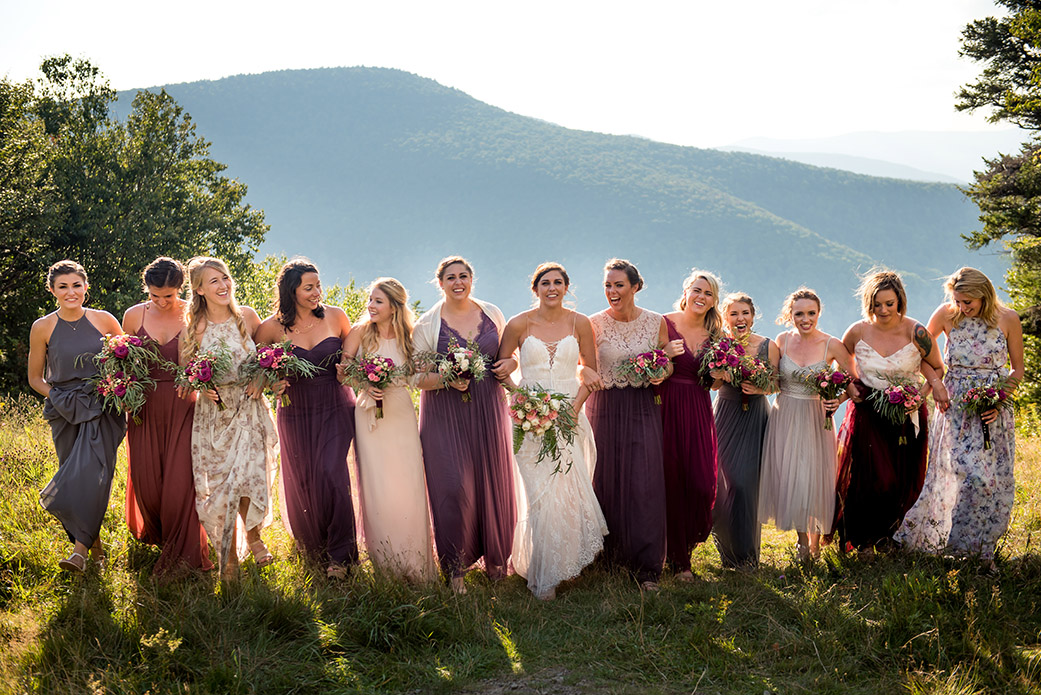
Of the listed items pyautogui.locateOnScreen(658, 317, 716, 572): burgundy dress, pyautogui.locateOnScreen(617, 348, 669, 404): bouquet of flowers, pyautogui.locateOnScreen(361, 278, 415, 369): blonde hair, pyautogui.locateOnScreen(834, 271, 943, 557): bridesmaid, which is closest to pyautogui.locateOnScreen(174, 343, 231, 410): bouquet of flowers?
pyautogui.locateOnScreen(361, 278, 415, 369): blonde hair

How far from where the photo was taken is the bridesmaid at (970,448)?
6.48 m

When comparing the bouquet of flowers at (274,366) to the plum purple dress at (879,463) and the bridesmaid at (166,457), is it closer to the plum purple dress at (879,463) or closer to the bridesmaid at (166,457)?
the bridesmaid at (166,457)

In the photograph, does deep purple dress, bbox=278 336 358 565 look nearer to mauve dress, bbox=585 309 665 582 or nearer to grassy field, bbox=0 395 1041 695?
grassy field, bbox=0 395 1041 695

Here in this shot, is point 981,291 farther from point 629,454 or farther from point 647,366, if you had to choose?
point 629,454

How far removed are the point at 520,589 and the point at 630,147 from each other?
123071 mm

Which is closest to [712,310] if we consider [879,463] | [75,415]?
[879,463]

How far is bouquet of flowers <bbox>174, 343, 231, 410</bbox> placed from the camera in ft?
19.0

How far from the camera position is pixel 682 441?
264 inches

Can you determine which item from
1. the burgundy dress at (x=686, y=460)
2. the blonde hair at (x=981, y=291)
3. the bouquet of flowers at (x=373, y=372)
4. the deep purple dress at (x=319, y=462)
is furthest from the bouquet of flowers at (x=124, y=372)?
the blonde hair at (x=981, y=291)

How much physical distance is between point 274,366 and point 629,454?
2.98 m

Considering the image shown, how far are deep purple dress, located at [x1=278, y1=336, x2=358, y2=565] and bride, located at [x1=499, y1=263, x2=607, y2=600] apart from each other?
1.41 meters

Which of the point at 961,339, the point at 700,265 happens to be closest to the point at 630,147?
the point at 700,265

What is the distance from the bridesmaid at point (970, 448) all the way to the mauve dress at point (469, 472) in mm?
3516

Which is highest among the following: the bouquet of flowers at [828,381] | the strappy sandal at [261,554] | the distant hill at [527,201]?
the distant hill at [527,201]
